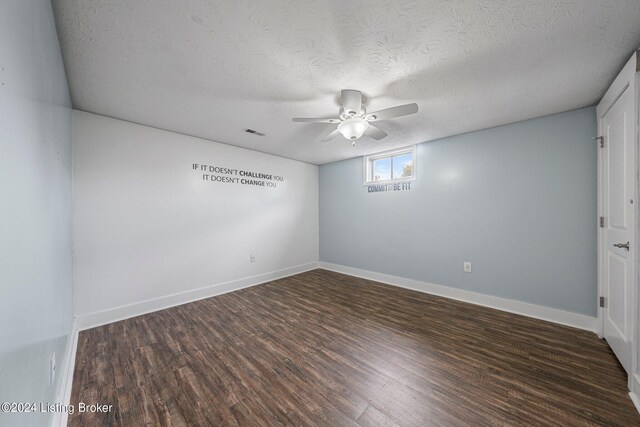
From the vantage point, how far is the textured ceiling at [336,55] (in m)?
1.24

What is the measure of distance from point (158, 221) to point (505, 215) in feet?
14.6

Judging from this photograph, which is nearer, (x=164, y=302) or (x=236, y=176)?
(x=164, y=302)

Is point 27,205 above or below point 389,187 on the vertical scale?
below

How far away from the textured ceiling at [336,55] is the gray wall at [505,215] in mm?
449

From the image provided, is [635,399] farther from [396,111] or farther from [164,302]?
[164,302]

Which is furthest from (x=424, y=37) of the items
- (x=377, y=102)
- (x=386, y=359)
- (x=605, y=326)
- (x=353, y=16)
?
(x=605, y=326)

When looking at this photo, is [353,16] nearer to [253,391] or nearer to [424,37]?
[424,37]

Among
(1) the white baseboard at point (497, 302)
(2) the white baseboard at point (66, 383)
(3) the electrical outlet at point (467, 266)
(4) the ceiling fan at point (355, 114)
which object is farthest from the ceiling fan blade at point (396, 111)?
(2) the white baseboard at point (66, 383)

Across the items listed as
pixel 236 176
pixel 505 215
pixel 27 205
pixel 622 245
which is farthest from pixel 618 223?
pixel 236 176

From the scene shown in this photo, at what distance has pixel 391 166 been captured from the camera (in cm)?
389

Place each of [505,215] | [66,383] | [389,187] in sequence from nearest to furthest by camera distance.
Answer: [66,383]
[505,215]
[389,187]

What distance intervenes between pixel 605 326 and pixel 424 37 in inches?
120

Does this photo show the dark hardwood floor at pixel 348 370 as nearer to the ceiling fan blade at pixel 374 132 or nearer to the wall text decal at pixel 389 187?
the wall text decal at pixel 389 187

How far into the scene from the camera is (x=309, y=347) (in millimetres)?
2035
